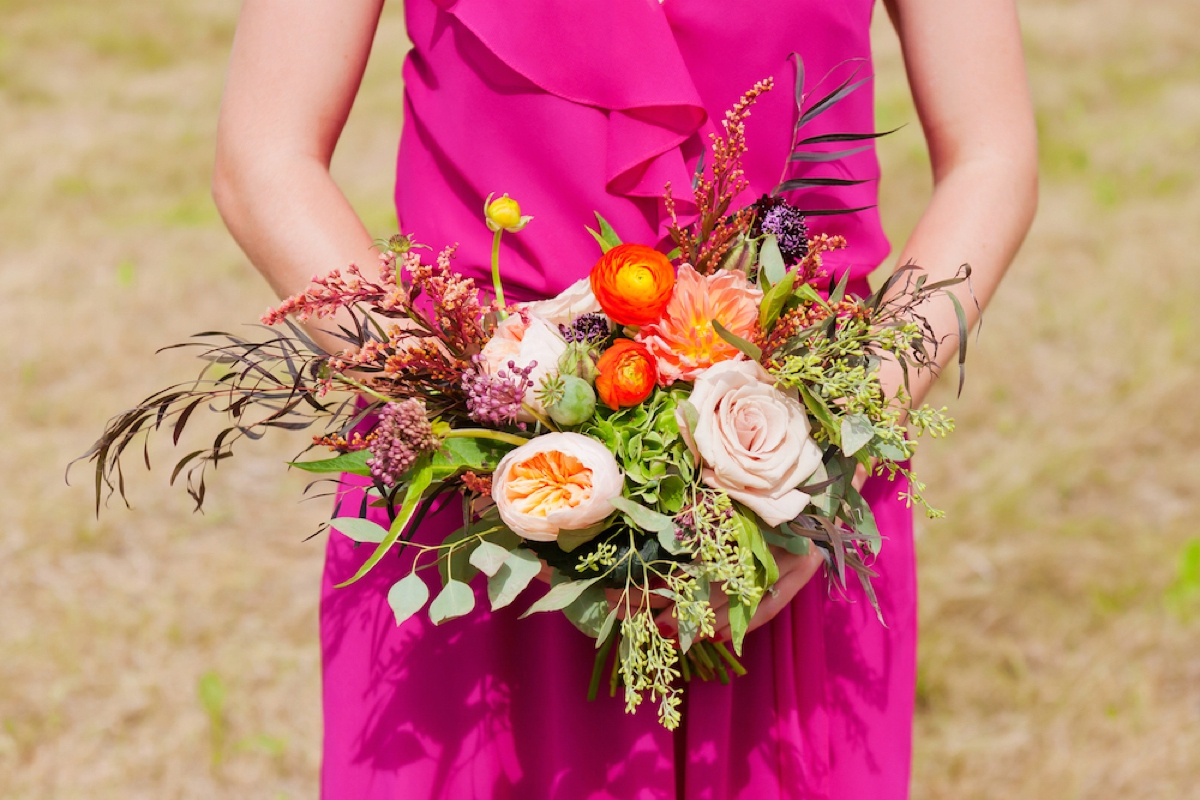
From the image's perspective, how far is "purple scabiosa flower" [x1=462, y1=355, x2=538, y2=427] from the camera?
3.06 feet

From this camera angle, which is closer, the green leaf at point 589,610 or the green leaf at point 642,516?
the green leaf at point 642,516

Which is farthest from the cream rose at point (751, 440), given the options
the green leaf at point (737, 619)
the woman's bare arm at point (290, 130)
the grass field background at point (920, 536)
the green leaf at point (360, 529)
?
the grass field background at point (920, 536)

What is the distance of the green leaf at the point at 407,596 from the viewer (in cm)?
99

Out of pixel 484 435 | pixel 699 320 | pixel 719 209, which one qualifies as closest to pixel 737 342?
pixel 699 320

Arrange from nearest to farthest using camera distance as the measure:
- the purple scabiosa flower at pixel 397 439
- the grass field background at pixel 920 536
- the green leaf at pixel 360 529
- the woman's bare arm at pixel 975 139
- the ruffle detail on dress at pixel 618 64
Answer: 1. the purple scabiosa flower at pixel 397 439
2. the green leaf at pixel 360 529
3. the ruffle detail on dress at pixel 618 64
4. the woman's bare arm at pixel 975 139
5. the grass field background at pixel 920 536

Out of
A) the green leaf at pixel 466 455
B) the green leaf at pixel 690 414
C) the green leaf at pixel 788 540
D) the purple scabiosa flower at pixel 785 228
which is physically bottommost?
the green leaf at pixel 788 540

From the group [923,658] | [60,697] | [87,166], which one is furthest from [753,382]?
[87,166]

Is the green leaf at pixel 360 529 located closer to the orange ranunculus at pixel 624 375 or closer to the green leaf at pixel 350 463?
the green leaf at pixel 350 463

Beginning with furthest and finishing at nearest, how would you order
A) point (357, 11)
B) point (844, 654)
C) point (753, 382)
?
point (844, 654) → point (357, 11) → point (753, 382)

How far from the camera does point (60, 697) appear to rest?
278 cm

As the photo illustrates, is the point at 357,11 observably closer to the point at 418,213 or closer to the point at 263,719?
the point at 418,213

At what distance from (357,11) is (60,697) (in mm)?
2335

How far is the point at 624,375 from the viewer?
976 mm

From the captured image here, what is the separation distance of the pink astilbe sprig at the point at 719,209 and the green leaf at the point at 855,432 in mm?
220
